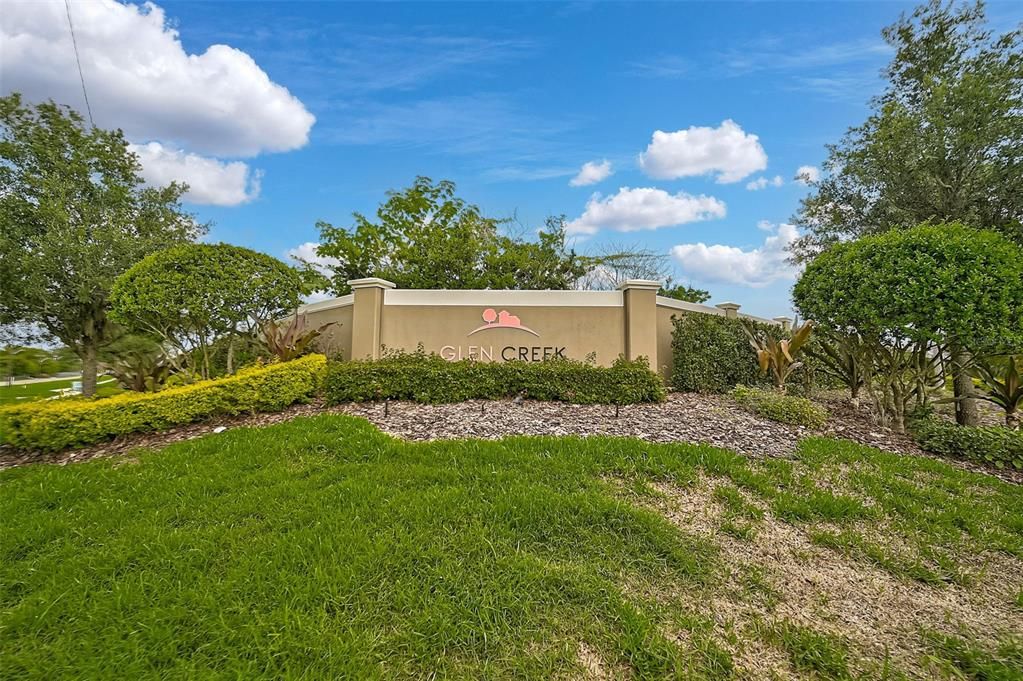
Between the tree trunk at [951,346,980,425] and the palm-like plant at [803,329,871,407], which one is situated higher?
the palm-like plant at [803,329,871,407]

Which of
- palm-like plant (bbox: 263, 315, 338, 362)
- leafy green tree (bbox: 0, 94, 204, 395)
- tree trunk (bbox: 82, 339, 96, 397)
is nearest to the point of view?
palm-like plant (bbox: 263, 315, 338, 362)

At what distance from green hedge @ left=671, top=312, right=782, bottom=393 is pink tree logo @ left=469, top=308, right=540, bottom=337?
2812 mm

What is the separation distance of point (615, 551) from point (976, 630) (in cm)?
207

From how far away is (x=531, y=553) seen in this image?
2805 millimetres

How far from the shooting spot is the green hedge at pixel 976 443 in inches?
193

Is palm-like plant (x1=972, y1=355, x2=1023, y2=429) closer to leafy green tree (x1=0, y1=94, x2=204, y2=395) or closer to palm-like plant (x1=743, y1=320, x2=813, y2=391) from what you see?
palm-like plant (x1=743, y1=320, x2=813, y2=391)

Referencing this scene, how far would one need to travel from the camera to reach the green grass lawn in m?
2.18

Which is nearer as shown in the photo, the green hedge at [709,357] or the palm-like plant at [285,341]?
the palm-like plant at [285,341]

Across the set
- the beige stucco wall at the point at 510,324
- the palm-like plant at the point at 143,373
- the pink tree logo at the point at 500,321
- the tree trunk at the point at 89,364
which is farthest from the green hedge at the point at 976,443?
the tree trunk at the point at 89,364

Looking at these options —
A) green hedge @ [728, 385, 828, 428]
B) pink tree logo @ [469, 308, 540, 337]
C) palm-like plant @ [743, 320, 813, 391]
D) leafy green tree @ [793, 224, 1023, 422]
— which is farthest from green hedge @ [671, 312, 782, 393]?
pink tree logo @ [469, 308, 540, 337]

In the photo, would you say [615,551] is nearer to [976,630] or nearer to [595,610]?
[595,610]

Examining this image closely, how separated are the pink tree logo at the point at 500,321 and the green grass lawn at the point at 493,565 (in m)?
4.01

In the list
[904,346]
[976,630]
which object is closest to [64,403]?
[976,630]

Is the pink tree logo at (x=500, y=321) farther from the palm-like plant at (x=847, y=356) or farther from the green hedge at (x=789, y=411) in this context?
the palm-like plant at (x=847, y=356)
